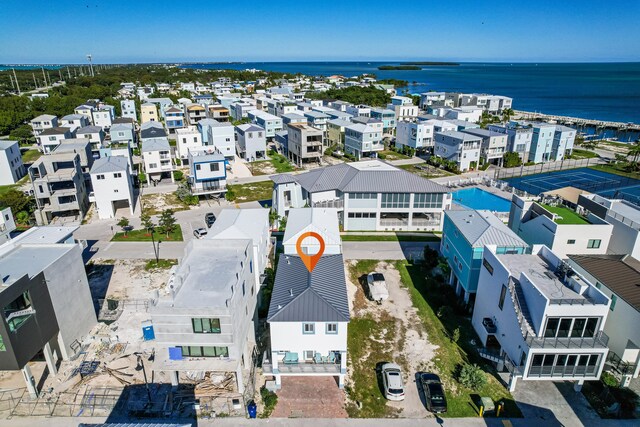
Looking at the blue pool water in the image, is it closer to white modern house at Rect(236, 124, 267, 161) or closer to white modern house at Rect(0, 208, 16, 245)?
white modern house at Rect(236, 124, 267, 161)

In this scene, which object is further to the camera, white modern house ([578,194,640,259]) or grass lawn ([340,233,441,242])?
grass lawn ([340,233,441,242])

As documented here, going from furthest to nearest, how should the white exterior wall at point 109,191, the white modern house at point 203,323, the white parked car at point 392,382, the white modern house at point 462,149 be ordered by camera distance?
the white modern house at point 462,149 < the white exterior wall at point 109,191 < the white parked car at point 392,382 < the white modern house at point 203,323

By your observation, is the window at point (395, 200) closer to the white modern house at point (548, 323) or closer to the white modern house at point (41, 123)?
the white modern house at point (548, 323)

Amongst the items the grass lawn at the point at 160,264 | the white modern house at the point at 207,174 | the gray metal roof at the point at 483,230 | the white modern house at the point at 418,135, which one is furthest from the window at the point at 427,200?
the white modern house at the point at 418,135

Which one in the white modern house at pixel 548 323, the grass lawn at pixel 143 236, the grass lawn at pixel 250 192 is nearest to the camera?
the white modern house at pixel 548 323

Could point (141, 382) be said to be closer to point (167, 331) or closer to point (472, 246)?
point (167, 331)

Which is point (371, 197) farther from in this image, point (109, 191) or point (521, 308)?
point (109, 191)

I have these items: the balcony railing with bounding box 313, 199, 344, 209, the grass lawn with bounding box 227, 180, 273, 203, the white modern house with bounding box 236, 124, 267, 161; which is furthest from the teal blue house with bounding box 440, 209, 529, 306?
the white modern house with bounding box 236, 124, 267, 161

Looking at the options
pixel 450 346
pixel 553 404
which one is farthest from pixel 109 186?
pixel 553 404
